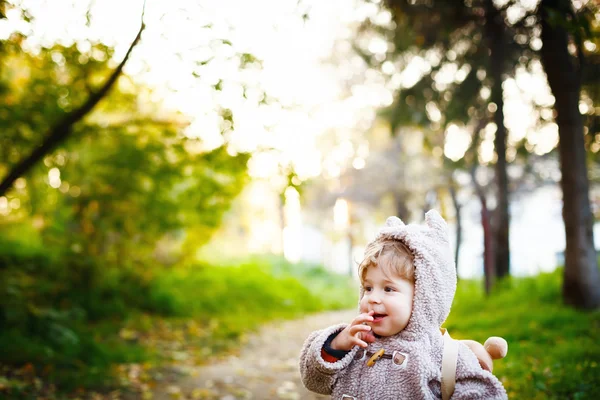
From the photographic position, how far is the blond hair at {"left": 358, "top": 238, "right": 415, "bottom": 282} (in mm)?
2125

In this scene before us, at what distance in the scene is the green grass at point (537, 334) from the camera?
3811 millimetres

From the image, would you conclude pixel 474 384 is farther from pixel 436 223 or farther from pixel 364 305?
pixel 436 223

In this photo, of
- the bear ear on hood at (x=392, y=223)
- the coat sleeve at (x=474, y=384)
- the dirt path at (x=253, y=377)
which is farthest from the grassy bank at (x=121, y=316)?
the coat sleeve at (x=474, y=384)

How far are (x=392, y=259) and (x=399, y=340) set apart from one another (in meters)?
0.34

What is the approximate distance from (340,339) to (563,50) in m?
5.55

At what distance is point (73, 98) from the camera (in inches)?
242

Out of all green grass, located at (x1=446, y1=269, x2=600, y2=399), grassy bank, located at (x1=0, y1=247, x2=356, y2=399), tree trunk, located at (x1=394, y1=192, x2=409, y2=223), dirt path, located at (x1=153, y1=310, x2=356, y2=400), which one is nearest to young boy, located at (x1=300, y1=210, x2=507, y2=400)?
green grass, located at (x1=446, y1=269, x2=600, y2=399)

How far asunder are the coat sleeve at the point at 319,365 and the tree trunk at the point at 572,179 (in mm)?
4898

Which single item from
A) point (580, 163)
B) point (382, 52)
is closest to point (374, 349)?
point (580, 163)

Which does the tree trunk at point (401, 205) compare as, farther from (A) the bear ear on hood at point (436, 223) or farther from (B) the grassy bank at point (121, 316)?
(A) the bear ear on hood at point (436, 223)

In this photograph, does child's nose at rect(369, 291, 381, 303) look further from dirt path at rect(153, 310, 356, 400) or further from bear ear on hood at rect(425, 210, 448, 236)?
dirt path at rect(153, 310, 356, 400)

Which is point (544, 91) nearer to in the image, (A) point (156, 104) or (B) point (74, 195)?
(A) point (156, 104)

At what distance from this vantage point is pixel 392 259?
215cm

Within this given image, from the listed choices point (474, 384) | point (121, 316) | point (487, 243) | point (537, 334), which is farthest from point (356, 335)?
point (121, 316)
